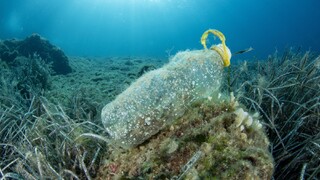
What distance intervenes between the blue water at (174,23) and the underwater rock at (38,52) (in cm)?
6451

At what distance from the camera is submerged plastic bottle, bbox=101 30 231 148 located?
2.13m

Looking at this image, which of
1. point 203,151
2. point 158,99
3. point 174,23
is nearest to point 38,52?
point 158,99

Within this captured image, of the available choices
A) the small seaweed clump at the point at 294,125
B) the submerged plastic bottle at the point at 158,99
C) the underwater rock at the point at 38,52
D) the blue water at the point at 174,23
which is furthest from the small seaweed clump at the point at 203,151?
the blue water at the point at 174,23

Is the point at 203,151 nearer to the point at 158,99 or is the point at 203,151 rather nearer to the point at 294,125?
the point at 158,99

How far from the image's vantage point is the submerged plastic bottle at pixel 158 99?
6.98ft

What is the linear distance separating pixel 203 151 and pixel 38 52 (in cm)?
1198

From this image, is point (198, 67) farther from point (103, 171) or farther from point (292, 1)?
point (292, 1)

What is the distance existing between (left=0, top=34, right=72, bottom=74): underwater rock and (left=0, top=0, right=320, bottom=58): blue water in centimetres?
6451

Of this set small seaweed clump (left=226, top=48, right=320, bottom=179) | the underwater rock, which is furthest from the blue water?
small seaweed clump (left=226, top=48, right=320, bottom=179)

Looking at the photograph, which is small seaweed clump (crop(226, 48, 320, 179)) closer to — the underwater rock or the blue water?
the underwater rock

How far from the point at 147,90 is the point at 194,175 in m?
0.76

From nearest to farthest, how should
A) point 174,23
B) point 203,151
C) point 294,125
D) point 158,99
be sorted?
point 203,151 → point 158,99 → point 294,125 → point 174,23

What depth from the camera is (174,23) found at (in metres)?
156

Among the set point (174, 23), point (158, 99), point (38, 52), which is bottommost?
point (158, 99)
